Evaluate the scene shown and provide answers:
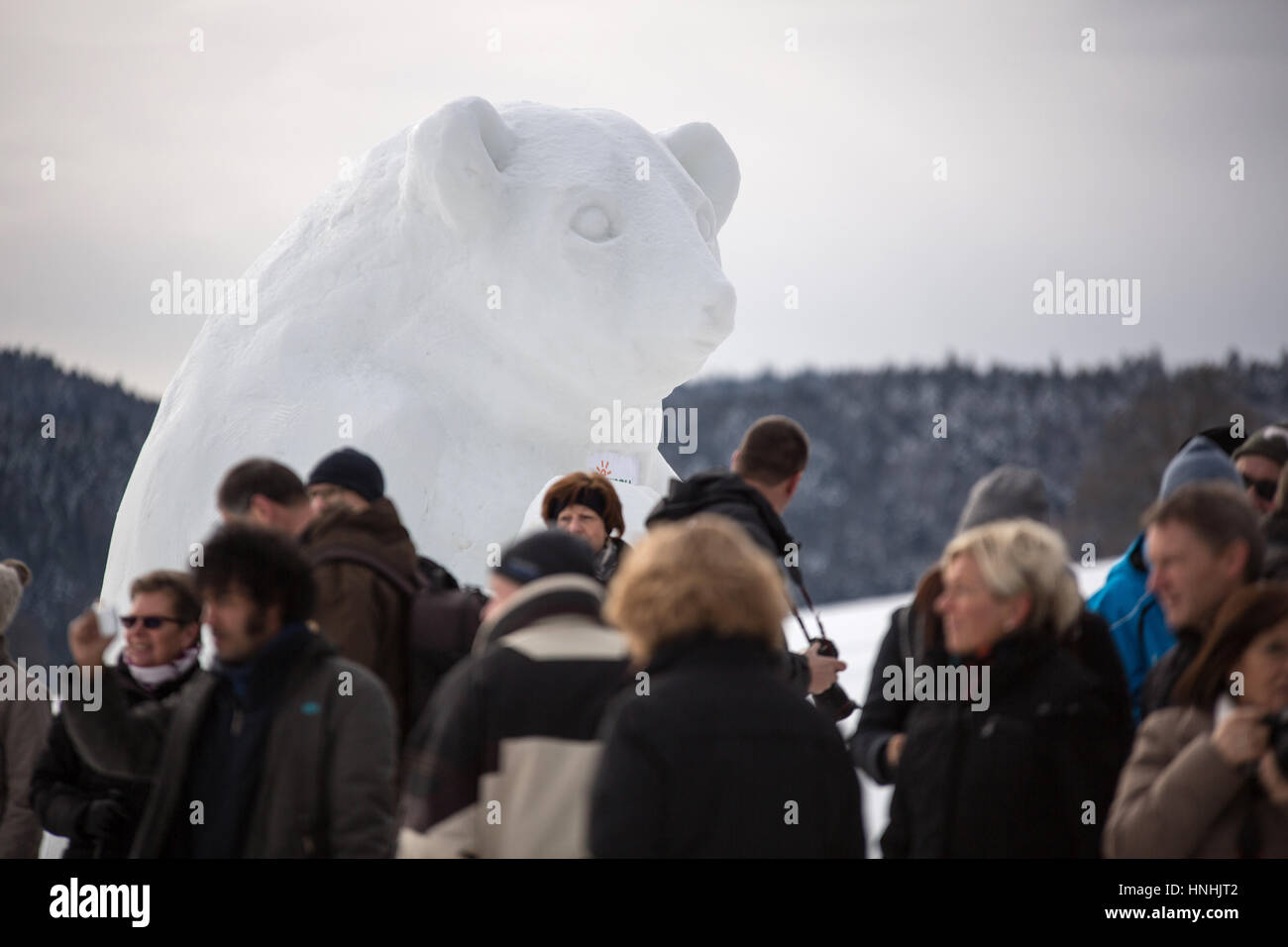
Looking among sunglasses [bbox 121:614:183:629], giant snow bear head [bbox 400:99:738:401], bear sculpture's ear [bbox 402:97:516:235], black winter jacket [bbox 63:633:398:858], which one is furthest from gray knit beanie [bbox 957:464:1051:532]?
bear sculpture's ear [bbox 402:97:516:235]

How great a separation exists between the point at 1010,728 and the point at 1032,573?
12.8 inches

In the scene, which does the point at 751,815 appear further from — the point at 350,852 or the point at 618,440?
the point at 618,440

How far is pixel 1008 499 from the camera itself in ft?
13.5

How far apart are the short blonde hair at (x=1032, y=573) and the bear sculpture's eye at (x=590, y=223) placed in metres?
2.97

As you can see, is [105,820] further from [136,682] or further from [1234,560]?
[1234,560]

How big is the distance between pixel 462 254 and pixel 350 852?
3.32m

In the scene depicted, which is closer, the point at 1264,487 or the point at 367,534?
the point at 367,534

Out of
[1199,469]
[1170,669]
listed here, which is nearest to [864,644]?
[1199,469]

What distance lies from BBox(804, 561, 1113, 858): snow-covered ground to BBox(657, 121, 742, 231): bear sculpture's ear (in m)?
2.02

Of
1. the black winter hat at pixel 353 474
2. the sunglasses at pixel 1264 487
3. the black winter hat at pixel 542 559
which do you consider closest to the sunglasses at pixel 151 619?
the black winter hat at pixel 353 474

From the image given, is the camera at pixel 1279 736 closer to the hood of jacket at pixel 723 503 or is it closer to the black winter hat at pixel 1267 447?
the hood of jacket at pixel 723 503

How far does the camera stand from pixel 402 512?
5734mm

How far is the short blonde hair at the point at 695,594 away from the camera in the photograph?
282cm
